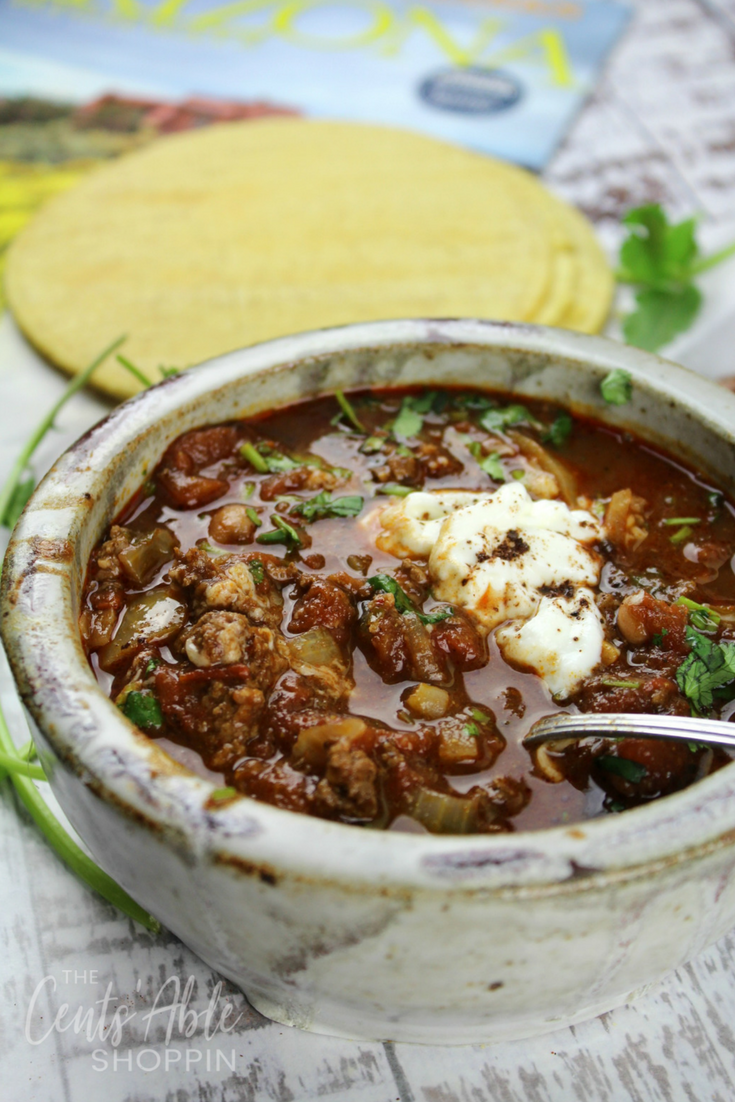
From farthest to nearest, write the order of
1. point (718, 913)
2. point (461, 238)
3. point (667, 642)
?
point (461, 238)
point (667, 642)
point (718, 913)

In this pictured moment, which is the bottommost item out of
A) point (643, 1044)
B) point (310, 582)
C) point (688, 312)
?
point (643, 1044)

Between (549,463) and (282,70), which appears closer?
(549,463)

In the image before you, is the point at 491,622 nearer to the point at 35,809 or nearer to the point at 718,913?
the point at 718,913

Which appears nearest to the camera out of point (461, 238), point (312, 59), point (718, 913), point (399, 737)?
point (718, 913)

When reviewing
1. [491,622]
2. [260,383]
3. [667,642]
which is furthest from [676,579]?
[260,383]

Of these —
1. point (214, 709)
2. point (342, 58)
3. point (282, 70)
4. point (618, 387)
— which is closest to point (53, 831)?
point (214, 709)

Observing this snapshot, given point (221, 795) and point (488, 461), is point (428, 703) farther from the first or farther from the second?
point (488, 461)

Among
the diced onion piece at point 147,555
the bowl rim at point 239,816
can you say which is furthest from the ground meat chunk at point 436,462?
the bowl rim at point 239,816
